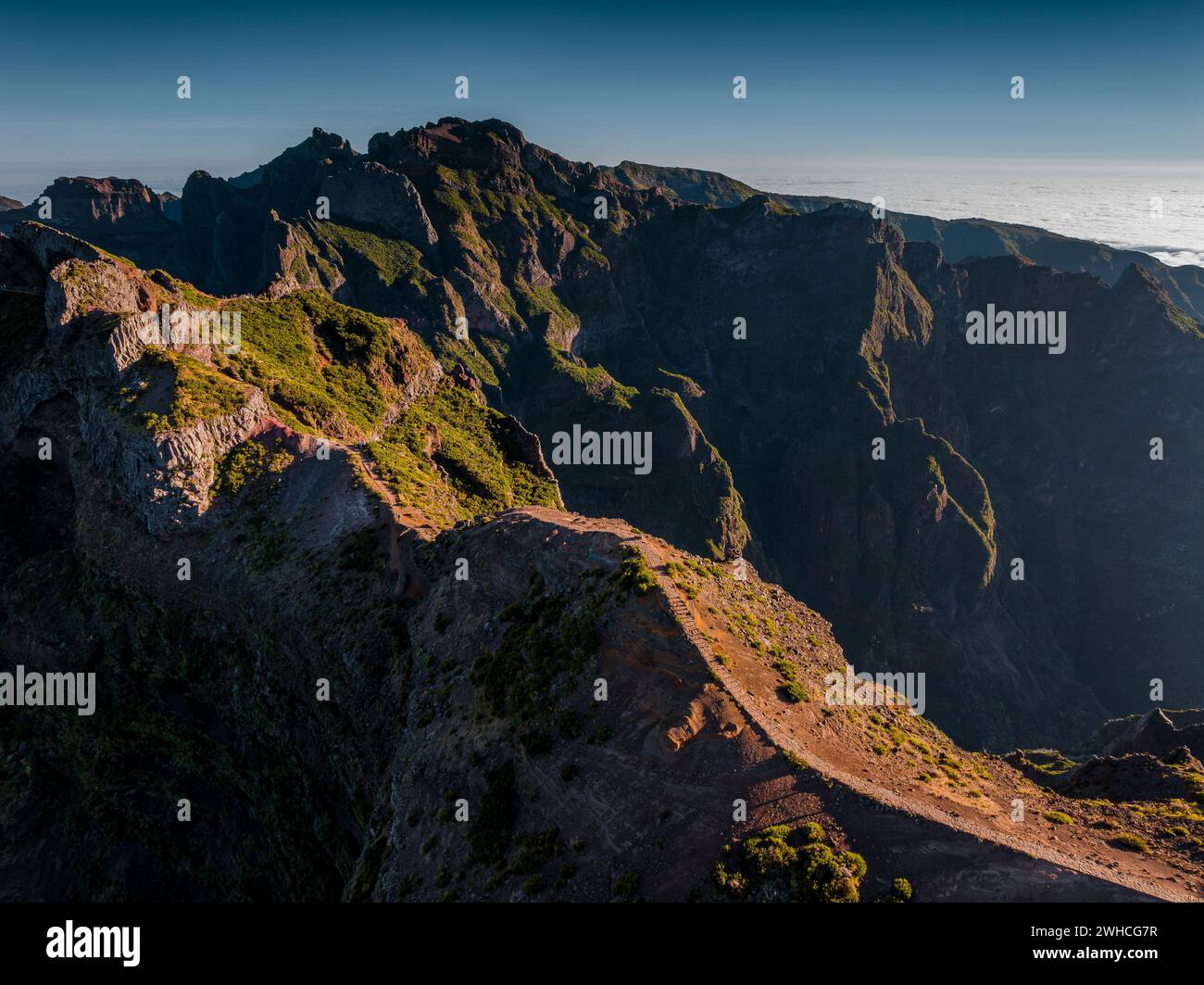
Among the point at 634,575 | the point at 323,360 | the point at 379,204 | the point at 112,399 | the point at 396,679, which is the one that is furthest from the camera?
the point at 379,204

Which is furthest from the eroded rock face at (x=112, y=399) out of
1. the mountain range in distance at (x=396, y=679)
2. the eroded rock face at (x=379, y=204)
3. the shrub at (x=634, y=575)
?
the eroded rock face at (x=379, y=204)

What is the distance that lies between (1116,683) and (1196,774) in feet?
539

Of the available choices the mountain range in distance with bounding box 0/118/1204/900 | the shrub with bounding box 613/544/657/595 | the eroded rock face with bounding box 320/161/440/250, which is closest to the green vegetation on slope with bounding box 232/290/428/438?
the mountain range in distance with bounding box 0/118/1204/900

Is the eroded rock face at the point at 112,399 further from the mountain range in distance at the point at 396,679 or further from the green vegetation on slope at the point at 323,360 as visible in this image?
the green vegetation on slope at the point at 323,360

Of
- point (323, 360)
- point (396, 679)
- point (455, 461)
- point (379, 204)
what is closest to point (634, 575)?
point (396, 679)

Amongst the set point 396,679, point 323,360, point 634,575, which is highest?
point 323,360

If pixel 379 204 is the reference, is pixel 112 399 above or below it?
below

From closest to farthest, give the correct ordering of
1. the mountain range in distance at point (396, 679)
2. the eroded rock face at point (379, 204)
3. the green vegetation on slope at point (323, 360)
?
1. the mountain range in distance at point (396, 679)
2. the green vegetation on slope at point (323, 360)
3. the eroded rock face at point (379, 204)

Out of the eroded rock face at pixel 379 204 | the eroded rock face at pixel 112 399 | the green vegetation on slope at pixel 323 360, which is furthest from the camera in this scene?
the eroded rock face at pixel 379 204

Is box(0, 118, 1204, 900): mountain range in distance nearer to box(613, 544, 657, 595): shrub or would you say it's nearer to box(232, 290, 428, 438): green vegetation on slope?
box(613, 544, 657, 595): shrub

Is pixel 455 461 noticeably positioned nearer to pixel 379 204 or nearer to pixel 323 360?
pixel 323 360

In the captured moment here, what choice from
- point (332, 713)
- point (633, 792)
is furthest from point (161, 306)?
point (633, 792)

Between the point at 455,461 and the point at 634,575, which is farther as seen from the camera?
the point at 455,461

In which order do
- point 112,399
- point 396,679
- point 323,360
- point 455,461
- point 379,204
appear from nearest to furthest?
point 396,679 < point 112,399 < point 455,461 < point 323,360 < point 379,204
